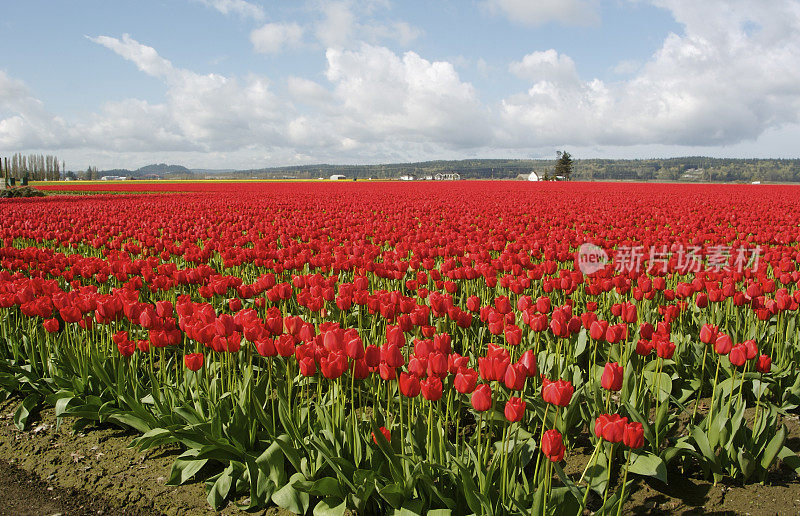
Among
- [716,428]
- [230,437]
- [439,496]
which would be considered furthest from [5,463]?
[716,428]

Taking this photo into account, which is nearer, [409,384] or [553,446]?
[553,446]

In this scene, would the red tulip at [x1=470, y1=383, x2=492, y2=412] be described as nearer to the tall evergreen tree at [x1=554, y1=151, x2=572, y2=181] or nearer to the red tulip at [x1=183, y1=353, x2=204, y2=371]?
the red tulip at [x1=183, y1=353, x2=204, y2=371]

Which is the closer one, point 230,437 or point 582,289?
point 230,437

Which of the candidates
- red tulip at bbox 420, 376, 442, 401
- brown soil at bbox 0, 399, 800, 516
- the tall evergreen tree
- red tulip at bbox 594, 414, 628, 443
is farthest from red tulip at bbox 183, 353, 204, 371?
the tall evergreen tree

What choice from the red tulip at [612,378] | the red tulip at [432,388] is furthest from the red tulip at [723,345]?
the red tulip at [432,388]

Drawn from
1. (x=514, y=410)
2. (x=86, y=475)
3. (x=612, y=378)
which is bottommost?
(x=86, y=475)

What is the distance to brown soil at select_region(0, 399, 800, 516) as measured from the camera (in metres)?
3.47

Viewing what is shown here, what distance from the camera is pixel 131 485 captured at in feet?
12.7

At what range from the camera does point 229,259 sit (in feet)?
25.9

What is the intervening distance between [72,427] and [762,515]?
16.9 feet

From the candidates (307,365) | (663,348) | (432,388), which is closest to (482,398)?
(432,388)

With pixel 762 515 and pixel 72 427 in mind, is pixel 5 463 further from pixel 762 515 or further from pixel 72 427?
pixel 762 515

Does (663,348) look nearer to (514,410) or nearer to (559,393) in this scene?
(559,393)

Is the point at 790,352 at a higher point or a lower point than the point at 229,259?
lower
